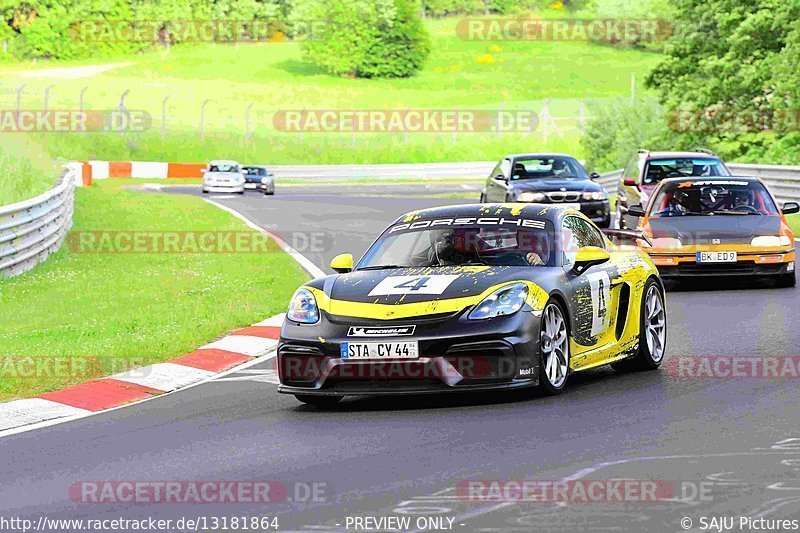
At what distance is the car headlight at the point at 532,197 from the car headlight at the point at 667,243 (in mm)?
9373

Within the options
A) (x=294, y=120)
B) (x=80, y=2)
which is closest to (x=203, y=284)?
(x=294, y=120)

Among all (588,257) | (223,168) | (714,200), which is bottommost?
(223,168)

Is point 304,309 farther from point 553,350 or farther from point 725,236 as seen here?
point 725,236

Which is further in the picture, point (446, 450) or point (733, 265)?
point (733, 265)

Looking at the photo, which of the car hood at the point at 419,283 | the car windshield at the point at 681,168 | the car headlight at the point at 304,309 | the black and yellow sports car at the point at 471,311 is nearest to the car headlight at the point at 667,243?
the black and yellow sports car at the point at 471,311

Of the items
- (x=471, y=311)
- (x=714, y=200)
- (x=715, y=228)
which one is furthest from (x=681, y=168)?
(x=471, y=311)

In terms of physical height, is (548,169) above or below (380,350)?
below

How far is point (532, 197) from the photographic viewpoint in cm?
2722

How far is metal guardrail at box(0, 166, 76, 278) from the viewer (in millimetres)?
19922

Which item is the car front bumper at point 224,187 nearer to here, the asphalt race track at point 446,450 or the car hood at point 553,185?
the car hood at point 553,185

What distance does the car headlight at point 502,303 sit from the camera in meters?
9.82

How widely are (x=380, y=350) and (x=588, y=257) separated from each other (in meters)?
1.88

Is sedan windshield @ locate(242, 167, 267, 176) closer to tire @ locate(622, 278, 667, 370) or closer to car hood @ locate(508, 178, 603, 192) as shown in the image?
car hood @ locate(508, 178, 603, 192)


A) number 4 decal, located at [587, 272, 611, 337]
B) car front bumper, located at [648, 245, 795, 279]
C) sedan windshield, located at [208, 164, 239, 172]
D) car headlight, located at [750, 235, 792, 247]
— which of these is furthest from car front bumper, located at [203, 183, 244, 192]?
number 4 decal, located at [587, 272, 611, 337]
